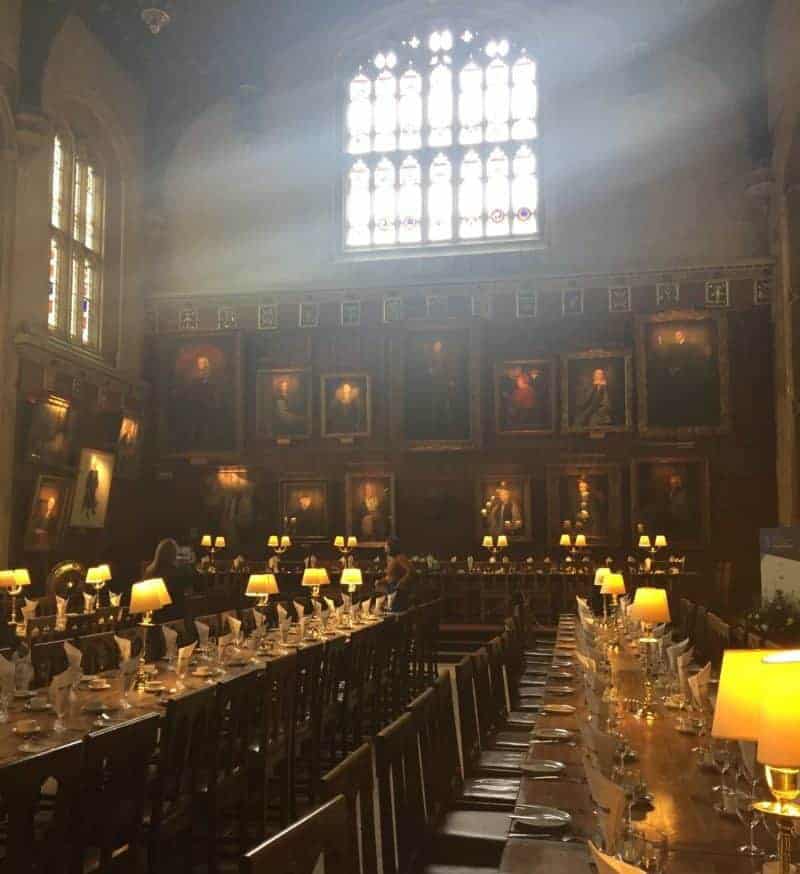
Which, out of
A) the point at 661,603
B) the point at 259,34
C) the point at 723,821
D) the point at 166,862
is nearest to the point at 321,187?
the point at 259,34

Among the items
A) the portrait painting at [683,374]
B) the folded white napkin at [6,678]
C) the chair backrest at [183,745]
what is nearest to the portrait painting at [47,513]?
the folded white napkin at [6,678]

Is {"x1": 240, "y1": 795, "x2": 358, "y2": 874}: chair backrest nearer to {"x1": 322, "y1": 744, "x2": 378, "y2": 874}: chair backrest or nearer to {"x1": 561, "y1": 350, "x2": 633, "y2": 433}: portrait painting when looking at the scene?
{"x1": 322, "y1": 744, "x2": 378, "y2": 874}: chair backrest

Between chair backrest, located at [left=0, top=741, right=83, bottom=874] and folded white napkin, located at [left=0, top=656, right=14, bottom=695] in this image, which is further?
folded white napkin, located at [left=0, top=656, right=14, bottom=695]

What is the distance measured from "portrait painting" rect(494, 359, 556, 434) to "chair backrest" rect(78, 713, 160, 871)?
15.7 m

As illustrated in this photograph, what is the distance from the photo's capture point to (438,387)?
19.7m

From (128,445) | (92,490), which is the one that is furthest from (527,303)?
(92,490)

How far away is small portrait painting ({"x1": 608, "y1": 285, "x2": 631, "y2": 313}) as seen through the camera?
19203 mm

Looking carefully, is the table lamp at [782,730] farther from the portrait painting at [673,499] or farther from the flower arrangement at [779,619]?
the portrait painting at [673,499]

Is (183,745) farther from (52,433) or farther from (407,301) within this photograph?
(407,301)

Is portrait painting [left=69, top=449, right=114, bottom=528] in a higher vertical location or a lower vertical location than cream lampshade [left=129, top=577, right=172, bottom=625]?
higher

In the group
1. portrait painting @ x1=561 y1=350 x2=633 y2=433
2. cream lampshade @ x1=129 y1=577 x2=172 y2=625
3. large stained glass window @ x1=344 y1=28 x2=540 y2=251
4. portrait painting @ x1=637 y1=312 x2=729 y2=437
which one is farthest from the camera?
large stained glass window @ x1=344 y1=28 x2=540 y2=251

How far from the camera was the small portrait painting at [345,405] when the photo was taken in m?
19.9

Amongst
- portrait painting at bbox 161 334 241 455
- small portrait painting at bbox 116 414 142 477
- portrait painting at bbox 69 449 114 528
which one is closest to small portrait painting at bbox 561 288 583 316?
portrait painting at bbox 161 334 241 455

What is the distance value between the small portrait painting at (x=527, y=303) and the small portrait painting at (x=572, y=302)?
554 mm
